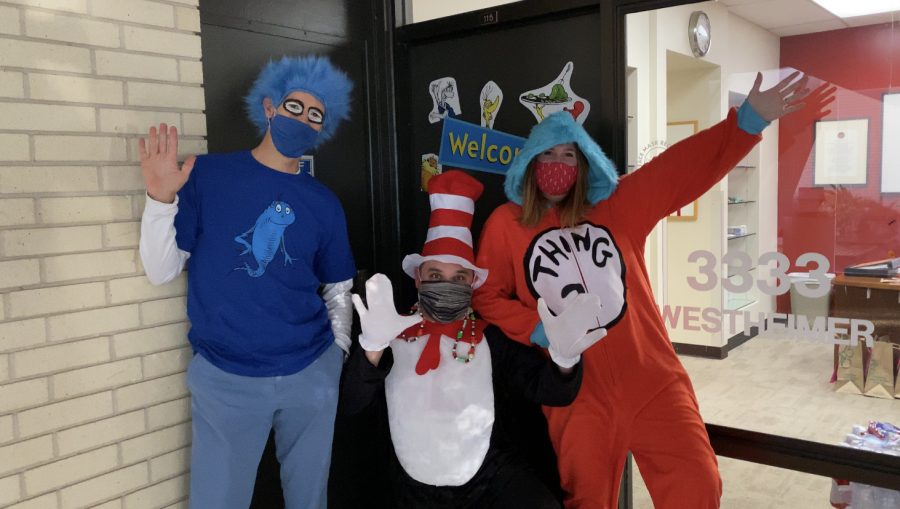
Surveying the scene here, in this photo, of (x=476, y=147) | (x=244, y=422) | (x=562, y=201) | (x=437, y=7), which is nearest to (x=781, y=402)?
(x=562, y=201)

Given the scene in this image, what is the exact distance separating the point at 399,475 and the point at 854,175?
164cm

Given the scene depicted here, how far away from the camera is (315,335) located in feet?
7.38

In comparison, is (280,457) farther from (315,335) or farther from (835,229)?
(835,229)

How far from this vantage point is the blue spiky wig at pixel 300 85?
7.09 ft

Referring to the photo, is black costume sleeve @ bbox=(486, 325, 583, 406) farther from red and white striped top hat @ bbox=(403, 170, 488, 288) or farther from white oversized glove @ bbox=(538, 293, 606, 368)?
red and white striped top hat @ bbox=(403, 170, 488, 288)

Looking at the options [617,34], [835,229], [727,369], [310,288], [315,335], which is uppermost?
[617,34]

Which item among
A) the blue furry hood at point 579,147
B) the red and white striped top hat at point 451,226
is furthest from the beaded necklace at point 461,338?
the blue furry hood at point 579,147

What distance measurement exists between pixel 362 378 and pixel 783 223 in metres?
1.38

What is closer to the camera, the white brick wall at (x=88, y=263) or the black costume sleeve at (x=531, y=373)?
the white brick wall at (x=88, y=263)

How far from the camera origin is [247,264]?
2113 millimetres

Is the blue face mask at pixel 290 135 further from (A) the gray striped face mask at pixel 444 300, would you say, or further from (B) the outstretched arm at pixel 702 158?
(B) the outstretched arm at pixel 702 158

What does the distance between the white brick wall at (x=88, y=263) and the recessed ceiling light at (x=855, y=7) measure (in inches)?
77.8

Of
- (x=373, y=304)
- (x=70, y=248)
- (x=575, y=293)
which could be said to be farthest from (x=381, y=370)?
(x=70, y=248)

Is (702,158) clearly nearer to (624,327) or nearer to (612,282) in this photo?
(612,282)
